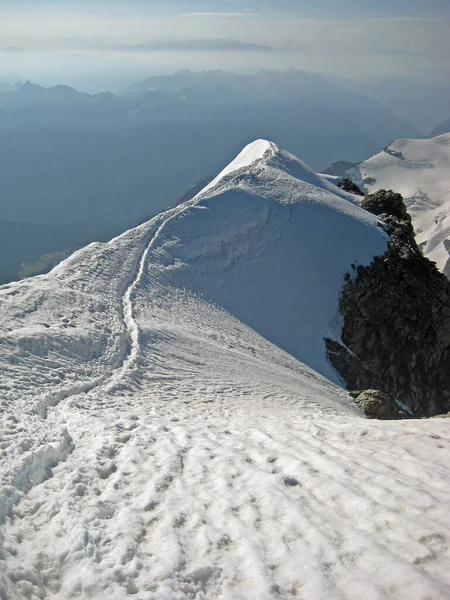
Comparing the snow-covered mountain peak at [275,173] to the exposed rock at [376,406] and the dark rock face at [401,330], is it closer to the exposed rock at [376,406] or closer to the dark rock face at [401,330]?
the dark rock face at [401,330]

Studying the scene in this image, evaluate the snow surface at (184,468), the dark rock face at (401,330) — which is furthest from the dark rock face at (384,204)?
the snow surface at (184,468)

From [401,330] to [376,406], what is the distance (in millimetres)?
13687

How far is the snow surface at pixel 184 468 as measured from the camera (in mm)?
5945

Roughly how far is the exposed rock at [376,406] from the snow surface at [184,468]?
0.80 metres

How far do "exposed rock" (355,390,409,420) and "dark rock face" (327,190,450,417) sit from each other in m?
6.23

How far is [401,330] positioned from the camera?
111 feet

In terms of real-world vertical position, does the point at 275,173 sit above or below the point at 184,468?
above

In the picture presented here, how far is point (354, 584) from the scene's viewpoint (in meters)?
5.62

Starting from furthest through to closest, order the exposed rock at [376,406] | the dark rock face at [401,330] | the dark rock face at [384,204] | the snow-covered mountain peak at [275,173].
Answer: the dark rock face at [384,204]
the snow-covered mountain peak at [275,173]
the dark rock face at [401,330]
the exposed rock at [376,406]

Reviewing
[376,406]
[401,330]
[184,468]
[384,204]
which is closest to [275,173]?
[384,204]

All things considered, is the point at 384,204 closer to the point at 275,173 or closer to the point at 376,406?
the point at 275,173

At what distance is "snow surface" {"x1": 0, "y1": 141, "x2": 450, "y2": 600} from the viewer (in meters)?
5.95

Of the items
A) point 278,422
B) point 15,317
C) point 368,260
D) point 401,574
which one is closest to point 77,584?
point 401,574

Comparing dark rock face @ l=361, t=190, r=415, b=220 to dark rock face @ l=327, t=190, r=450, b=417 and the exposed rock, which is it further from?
the exposed rock
